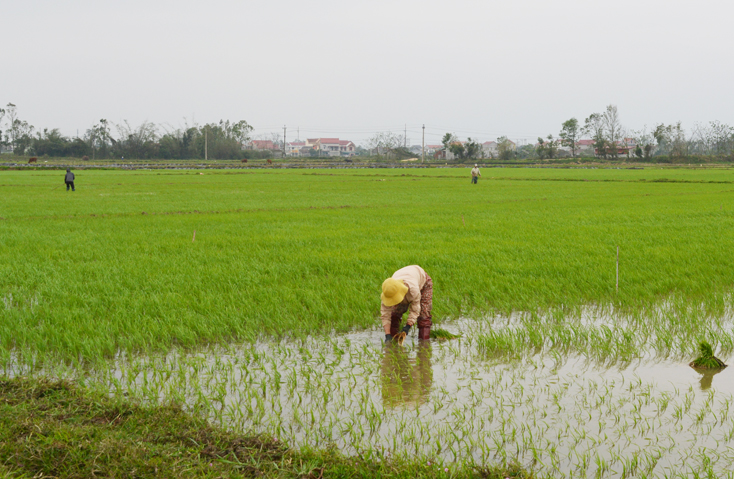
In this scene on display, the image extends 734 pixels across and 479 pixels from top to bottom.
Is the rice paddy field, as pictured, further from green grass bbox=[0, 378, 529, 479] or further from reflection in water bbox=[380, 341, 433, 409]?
green grass bbox=[0, 378, 529, 479]

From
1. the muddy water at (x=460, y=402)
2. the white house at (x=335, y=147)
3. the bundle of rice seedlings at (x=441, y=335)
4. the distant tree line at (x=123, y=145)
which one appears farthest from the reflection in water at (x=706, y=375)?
the white house at (x=335, y=147)

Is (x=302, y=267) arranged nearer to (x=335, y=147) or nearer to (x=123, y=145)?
(x=123, y=145)

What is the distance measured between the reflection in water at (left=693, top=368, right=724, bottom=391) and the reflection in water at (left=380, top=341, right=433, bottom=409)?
1672 millimetres

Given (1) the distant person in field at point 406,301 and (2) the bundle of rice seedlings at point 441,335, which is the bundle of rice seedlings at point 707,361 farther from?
(1) the distant person in field at point 406,301

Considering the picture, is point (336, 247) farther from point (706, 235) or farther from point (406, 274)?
point (706, 235)

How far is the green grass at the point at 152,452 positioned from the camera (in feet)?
8.42

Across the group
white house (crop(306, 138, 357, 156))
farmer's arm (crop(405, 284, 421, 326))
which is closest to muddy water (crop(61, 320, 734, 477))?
farmer's arm (crop(405, 284, 421, 326))

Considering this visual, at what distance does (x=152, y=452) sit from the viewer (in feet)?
8.81

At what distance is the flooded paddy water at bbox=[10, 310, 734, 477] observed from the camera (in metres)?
2.82

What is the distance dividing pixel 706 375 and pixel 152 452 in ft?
11.0

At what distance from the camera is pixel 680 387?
12.0ft

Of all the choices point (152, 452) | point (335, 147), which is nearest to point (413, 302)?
point (152, 452)

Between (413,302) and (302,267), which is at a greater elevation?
(413,302)

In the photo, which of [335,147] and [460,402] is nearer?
[460,402]
